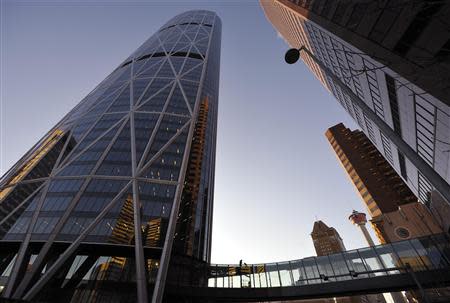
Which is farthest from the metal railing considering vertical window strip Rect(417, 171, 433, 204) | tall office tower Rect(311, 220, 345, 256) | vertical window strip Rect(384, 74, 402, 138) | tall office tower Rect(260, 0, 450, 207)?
tall office tower Rect(311, 220, 345, 256)

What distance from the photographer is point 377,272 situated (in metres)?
21.3

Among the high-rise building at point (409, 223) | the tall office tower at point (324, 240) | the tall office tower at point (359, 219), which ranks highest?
the tall office tower at point (324, 240)

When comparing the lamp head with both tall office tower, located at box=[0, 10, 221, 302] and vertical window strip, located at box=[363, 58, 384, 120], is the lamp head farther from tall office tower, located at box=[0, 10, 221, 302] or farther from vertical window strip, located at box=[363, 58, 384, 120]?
tall office tower, located at box=[0, 10, 221, 302]

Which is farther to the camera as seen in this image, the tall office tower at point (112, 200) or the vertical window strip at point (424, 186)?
the vertical window strip at point (424, 186)

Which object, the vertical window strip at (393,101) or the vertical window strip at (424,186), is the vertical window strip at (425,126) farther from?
the vertical window strip at (424,186)

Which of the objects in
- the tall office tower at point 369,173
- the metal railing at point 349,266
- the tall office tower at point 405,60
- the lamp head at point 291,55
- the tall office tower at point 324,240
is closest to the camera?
the lamp head at point 291,55

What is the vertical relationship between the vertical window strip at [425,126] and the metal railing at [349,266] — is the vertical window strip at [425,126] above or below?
above

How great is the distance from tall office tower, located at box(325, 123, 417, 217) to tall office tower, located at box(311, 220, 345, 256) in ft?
269

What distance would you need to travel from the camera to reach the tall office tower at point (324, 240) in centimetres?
14700

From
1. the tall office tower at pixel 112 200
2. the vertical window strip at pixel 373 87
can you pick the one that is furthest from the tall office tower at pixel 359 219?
the vertical window strip at pixel 373 87

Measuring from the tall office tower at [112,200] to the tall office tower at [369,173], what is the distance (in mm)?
59350

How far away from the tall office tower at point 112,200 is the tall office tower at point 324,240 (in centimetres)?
13128

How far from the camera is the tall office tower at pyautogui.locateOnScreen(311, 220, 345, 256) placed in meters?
147

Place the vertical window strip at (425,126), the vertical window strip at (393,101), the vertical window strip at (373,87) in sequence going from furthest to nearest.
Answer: the vertical window strip at (373,87)
the vertical window strip at (393,101)
the vertical window strip at (425,126)
